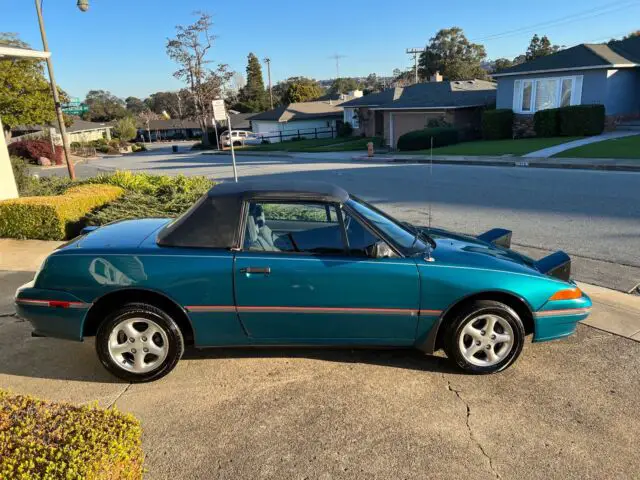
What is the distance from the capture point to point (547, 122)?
25.6 metres

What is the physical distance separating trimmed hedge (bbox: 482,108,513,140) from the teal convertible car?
26.1 m

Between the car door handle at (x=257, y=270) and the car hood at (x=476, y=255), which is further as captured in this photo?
the car hood at (x=476, y=255)

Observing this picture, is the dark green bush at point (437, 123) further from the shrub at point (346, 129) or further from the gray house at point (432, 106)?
the shrub at point (346, 129)

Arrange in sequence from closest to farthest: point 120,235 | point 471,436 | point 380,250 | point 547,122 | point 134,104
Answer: point 471,436, point 380,250, point 120,235, point 547,122, point 134,104

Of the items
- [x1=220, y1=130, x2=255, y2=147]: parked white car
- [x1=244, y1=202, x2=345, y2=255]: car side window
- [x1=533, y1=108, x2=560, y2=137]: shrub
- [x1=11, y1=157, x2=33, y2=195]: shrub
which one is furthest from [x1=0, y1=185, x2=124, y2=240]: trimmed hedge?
[x1=220, y1=130, x2=255, y2=147]: parked white car

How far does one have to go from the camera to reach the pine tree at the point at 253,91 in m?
87.9

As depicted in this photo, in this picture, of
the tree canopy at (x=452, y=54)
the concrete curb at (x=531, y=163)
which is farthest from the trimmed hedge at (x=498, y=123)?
the tree canopy at (x=452, y=54)

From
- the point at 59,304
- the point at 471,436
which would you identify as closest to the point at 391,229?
the point at 471,436

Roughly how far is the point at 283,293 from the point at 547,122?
85.0ft

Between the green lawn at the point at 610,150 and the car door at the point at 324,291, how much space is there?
17.8m

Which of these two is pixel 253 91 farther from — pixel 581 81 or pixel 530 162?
pixel 530 162

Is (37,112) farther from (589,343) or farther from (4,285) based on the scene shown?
(589,343)

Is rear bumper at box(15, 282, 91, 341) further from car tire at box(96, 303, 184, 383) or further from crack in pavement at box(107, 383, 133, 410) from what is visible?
crack in pavement at box(107, 383, 133, 410)

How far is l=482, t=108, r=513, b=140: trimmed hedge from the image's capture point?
27625 mm
